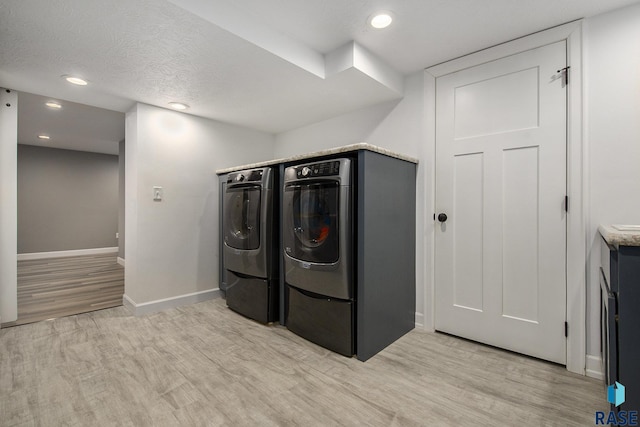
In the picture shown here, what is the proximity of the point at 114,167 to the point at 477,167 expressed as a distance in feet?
24.0

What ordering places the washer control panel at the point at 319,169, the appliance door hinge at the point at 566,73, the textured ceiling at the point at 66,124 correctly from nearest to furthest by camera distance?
the appliance door hinge at the point at 566,73, the washer control panel at the point at 319,169, the textured ceiling at the point at 66,124

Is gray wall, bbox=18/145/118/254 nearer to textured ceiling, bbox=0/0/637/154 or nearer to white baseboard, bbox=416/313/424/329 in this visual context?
textured ceiling, bbox=0/0/637/154

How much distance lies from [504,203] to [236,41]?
2.07m

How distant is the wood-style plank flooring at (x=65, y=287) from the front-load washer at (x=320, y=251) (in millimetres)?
2180

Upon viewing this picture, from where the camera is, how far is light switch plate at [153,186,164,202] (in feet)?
9.24

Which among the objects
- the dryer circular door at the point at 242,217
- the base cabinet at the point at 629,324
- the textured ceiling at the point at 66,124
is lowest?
the base cabinet at the point at 629,324

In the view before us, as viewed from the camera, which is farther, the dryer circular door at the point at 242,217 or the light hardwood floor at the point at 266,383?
the dryer circular door at the point at 242,217

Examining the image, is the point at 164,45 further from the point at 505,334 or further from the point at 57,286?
the point at 57,286

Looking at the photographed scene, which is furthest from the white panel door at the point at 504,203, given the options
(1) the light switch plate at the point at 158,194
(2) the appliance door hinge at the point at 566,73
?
(1) the light switch plate at the point at 158,194

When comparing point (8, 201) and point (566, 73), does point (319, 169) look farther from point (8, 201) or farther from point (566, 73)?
point (8, 201)

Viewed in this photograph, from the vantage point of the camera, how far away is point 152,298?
2.79m

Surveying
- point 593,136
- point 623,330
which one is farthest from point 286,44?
point 623,330

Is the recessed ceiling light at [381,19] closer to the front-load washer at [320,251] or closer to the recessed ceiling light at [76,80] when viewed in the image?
the front-load washer at [320,251]

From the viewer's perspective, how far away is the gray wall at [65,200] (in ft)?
18.2
